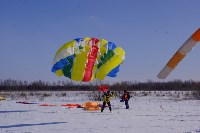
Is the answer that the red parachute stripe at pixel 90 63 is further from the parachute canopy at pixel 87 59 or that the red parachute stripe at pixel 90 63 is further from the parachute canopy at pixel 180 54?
the parachute canopy at pixel 180 54

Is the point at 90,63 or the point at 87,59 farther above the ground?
the point at 87,59

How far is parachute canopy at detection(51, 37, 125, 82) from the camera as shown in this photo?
2183 cm

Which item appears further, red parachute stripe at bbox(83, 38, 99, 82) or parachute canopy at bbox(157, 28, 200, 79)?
red parachute stripe at bbox(83, 38, 99, 82)

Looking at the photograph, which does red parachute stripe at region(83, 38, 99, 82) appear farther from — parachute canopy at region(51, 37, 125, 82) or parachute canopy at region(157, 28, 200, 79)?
parachute canopy at region(157, 28, 200, 79)

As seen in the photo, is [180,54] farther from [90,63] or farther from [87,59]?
[90,63]

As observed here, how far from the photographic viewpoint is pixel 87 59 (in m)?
21.8

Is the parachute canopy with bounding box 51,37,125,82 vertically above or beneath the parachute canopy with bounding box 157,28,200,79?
above

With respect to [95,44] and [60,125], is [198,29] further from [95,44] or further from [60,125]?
[95,44]

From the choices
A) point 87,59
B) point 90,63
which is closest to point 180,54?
point 87,59

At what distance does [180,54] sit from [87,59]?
544 inches

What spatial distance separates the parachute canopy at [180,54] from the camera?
26.7 ft

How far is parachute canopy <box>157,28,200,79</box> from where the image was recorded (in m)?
8.13

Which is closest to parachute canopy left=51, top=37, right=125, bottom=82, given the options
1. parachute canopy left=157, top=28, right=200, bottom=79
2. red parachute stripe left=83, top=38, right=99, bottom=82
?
red parachute stripe left=83, top=38, right=99, bottom=82

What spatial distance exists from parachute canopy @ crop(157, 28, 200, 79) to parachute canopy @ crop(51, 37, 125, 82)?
43.9 ft
